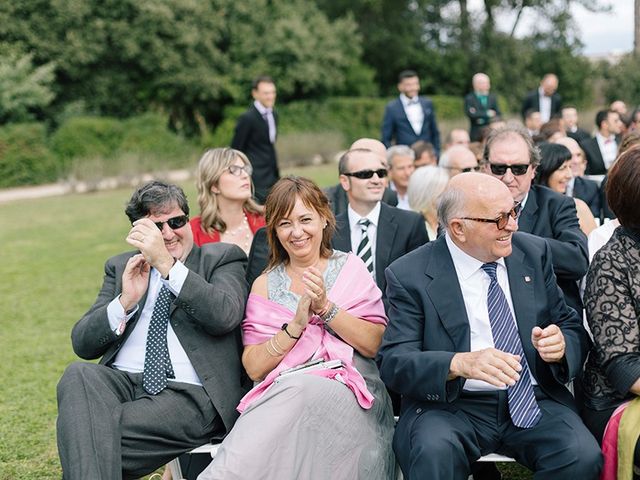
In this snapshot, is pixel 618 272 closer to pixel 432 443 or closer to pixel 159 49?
pixel 432 443

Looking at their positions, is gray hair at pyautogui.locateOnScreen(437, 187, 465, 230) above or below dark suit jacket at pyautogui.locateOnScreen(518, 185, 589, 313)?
above

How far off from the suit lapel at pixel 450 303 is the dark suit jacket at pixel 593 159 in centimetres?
686

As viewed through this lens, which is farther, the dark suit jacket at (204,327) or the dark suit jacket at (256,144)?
the dark suit jacket at (256,144)

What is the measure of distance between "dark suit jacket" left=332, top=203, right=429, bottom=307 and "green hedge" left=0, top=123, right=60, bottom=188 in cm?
2410

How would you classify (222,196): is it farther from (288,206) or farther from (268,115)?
(268,115)

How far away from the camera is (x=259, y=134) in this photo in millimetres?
10867

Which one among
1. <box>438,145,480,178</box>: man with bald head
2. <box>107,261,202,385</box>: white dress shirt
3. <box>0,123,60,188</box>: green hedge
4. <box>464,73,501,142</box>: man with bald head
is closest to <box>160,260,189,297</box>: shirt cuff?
<box>107,261,202,385</box>: white dress shirt

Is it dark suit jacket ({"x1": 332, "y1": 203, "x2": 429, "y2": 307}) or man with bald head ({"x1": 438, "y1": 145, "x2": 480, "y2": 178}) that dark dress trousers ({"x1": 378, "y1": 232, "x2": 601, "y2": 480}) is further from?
man with bald head ({"x1": 438, "y1": 145, "x2": 480, "y2": 178})

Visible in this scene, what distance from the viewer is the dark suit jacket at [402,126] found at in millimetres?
11312

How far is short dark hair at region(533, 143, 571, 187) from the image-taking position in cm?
542

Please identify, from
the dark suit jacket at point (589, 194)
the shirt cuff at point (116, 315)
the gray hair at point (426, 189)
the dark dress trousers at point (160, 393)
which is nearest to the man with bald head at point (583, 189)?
the dark suit jacket at point (589, 194)

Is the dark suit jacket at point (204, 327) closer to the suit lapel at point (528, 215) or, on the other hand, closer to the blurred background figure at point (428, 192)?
the suit lapel at point (528, 215)

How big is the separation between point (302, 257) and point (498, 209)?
1.14 meters

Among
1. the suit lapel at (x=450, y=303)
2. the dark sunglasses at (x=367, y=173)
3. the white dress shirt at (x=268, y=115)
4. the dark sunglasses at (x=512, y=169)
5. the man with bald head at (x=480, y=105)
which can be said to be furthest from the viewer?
the man with bald head at (x=480, y=105)
